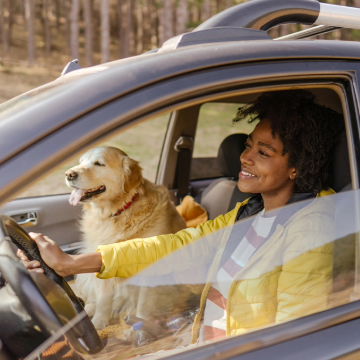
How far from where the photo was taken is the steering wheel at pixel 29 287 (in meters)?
1.18

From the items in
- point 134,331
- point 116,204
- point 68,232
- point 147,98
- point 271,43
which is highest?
point 271,43

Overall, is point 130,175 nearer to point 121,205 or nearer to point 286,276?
point 121,205

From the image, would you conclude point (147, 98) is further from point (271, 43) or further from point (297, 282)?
point (297, 282)

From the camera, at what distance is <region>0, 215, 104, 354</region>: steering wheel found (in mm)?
1177

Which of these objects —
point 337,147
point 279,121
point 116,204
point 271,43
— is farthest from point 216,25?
point 116,204

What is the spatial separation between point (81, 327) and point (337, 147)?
1194 mm

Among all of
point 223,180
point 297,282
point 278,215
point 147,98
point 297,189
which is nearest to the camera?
Answer: point 147,98

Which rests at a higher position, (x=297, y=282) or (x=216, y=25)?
(x=216, y=25)

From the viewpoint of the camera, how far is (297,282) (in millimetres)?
1336

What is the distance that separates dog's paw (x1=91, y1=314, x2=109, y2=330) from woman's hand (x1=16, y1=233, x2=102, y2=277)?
183 mm

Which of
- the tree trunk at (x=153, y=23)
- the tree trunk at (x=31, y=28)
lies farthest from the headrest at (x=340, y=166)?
the tree trunk at (x=153, y=23)

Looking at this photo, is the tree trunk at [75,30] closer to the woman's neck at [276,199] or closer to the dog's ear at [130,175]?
the dog's ear at [130,175]

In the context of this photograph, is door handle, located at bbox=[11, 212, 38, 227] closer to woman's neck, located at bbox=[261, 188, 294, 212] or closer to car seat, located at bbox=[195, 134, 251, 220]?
car seat, located at bbox=[195, 134, 251, 220]

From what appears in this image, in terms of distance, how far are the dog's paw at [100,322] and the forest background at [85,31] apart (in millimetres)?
10043
